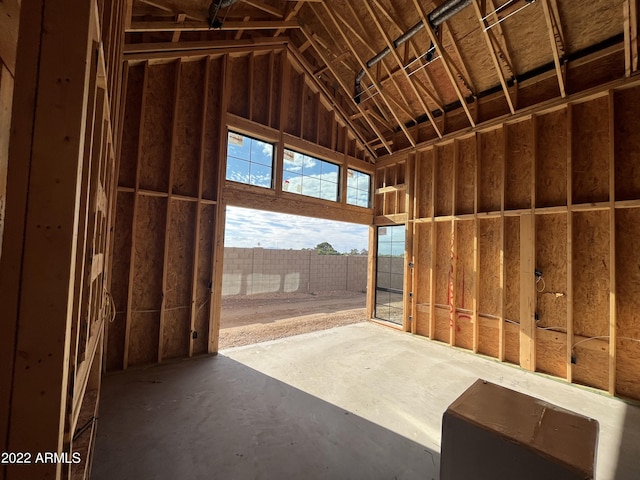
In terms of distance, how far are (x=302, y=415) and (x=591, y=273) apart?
15.7 feet

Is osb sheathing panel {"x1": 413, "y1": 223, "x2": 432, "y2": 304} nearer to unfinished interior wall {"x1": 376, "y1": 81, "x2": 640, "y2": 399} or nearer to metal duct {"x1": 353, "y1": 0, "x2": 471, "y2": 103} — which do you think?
unfinished interior wall {"x1": 376, "y1": 81, "x2": 640, "y2": 399}

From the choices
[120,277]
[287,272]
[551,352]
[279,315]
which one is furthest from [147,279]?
[287,272]

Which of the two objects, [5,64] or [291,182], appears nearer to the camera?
[5,64]

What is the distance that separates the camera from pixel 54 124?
0.94 metres

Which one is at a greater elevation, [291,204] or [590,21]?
[590,21]

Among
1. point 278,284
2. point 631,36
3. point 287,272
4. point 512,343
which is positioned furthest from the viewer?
point 287,272

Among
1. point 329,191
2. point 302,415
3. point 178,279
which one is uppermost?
point 329,191

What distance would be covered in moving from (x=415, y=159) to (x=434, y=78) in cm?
170

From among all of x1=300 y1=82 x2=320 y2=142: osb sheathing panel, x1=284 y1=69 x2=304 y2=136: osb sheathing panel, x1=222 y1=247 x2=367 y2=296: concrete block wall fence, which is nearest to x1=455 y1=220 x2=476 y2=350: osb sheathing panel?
x1=300 y1=82 x2=320 y2=142: osb sheathing panel

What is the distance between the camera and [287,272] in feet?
40.6

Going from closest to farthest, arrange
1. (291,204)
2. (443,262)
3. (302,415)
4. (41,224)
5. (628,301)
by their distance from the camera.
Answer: (41,224)
(302,415)
(628,301)
(291,204)
(443,262)

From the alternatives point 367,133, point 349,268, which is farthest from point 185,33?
point 349,268

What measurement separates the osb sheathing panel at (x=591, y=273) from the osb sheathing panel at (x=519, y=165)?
85 centimetres

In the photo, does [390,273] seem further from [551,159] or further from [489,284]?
[551,159]
